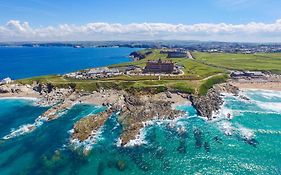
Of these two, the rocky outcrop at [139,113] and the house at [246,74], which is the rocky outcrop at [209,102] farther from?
the house at [246,74]

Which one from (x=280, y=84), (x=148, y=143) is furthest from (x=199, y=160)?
(x=280, y=84)

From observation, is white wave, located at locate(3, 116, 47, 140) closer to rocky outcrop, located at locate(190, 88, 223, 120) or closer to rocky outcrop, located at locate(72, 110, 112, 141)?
rocky outcrop, located at locate(72, 110, 112, 141)

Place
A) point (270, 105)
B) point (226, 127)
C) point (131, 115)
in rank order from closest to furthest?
point (226, 127), point (131, 115), point (270, 105)

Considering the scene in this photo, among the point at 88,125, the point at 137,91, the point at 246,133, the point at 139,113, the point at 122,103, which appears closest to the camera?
the point at 246,133

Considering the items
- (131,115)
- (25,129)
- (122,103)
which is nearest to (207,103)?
(131,115)

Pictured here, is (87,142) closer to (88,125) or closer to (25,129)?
(88,125)

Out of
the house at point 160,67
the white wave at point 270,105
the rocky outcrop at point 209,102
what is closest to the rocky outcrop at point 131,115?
the rocky outcrop at point 209,102
